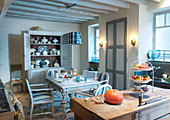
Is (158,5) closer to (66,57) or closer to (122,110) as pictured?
(122,110)

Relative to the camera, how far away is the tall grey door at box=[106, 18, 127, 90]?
4.62 meters

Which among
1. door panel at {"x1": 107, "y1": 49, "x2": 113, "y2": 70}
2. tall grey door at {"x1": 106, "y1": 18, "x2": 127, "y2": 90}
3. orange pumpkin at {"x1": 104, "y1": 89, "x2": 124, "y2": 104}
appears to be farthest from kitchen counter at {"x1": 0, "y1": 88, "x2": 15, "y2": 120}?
door panel at {"x1": 107, "y1": 49, "x2": 113, "y2": 70}

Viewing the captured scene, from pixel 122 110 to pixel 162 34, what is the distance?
11.1 ft

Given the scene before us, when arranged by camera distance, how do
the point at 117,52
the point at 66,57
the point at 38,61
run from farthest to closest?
the point at 66,57 → the point at 38,61 → the point at 117,52

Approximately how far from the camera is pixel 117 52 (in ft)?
15.9

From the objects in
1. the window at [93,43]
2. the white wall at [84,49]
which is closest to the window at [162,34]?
the window at [93,43]

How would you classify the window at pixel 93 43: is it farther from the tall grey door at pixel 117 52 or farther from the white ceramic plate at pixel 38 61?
the white ceramic plate at pixel 38 61

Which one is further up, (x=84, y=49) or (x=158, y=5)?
(x=158, y=5)

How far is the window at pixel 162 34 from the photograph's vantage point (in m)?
4.06

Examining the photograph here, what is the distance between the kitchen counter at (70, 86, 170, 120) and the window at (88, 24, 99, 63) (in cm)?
457

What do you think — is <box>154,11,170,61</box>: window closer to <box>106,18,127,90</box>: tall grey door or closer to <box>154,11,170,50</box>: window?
<box>154,11,170,50</box>: window

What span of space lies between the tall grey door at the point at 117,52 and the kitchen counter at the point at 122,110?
8.84 feet

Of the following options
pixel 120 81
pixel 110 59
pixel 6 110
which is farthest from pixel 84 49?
pixel 6 110

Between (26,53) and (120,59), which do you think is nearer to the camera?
(120,59)
